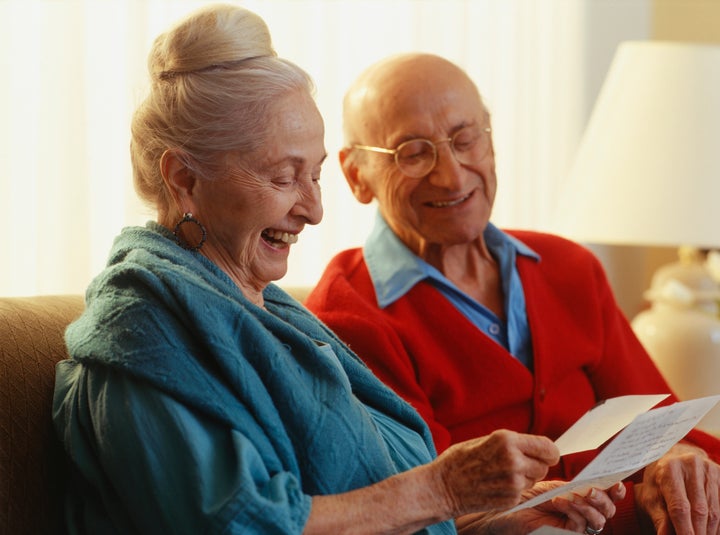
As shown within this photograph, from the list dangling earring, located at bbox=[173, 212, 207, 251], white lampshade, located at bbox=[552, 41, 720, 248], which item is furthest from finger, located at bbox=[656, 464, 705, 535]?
white lampshade, located at bbox=[552, 41, 720, 248]

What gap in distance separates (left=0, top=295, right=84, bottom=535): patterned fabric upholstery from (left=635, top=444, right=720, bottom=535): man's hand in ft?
2.93

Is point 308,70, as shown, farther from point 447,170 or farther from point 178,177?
point 178,177

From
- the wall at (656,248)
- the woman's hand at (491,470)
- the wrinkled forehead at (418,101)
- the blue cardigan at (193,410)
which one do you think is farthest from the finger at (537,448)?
the wall at (656,248)

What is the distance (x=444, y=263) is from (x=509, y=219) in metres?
1.15

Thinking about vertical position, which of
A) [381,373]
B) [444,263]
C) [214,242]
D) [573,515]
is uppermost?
[214,242]

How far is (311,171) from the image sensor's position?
132 cm

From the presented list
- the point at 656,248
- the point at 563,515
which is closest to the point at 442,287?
the point at 563,515

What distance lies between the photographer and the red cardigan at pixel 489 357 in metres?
1.63

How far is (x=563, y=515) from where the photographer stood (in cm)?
142

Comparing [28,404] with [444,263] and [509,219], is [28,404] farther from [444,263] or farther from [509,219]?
[509,219]

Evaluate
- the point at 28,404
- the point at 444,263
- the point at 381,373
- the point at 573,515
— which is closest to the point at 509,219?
the point at 444,263

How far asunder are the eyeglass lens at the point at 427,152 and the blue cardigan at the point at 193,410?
0.57 m

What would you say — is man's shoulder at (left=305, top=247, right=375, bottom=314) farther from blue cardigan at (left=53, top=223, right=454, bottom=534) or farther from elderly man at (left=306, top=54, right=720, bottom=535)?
blue cardigan at (left=53, top=223, right=454, bottom=534)

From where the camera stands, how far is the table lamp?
2373 millimetres
